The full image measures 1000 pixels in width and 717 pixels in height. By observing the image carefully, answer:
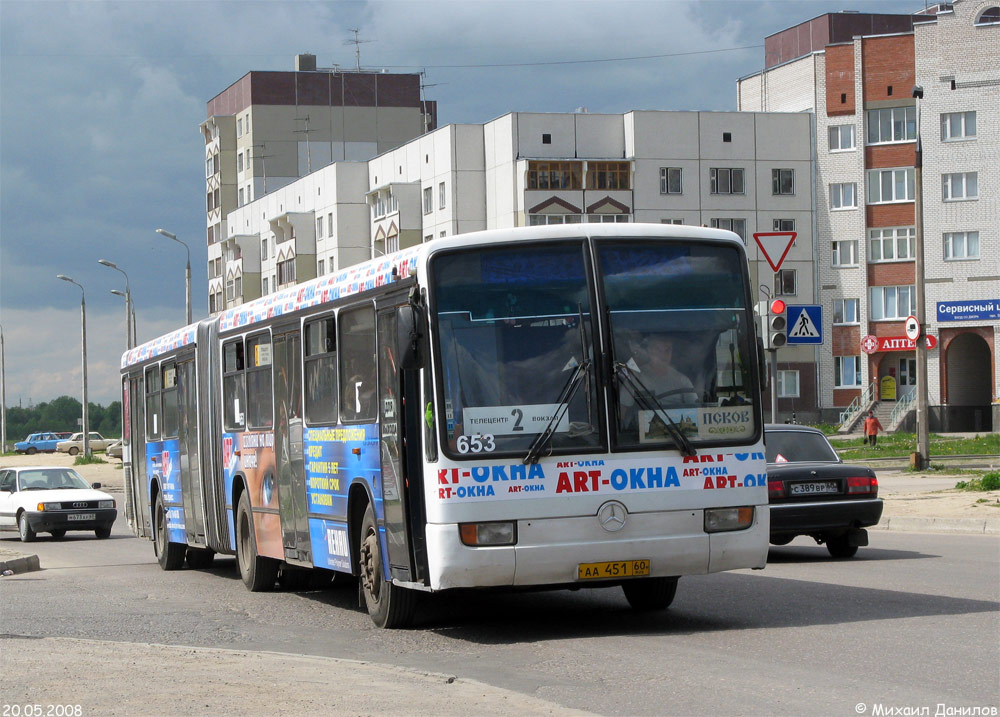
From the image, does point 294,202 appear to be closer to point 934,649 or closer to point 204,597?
point 204,597

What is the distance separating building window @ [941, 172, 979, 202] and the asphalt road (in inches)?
2385

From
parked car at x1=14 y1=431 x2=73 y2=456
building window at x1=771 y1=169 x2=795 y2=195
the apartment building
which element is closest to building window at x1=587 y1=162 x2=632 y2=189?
building window at x1=771 y1=169 x2=795 y2=195

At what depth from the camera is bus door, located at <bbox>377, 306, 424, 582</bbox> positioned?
1117cm

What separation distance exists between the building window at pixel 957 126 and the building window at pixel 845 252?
24.2ft

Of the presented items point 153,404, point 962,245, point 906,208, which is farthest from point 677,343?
point 906,208

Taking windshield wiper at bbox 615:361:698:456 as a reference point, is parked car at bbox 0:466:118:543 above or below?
below

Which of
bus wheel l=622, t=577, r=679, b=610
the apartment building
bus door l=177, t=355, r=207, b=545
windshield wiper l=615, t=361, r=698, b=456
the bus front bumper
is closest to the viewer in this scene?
the bus front bumper

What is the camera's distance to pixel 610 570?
10992 mm

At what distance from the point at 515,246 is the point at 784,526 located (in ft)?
22.8

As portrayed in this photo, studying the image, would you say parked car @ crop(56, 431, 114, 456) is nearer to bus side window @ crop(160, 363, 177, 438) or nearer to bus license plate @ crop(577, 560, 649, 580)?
bus side window @ crop(160, 363, 177, 438)

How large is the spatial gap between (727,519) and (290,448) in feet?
16.4

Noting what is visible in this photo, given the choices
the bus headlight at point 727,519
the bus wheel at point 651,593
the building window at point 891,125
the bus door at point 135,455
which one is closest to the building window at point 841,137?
the building window at point 891,125

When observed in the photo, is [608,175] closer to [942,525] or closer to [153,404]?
[942,525]

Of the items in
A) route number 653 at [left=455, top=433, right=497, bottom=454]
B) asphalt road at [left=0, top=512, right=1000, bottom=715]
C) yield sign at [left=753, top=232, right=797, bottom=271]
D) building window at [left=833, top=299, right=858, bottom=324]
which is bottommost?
asphalt road at [left=0, top=512, right=1000, bottom=715]
